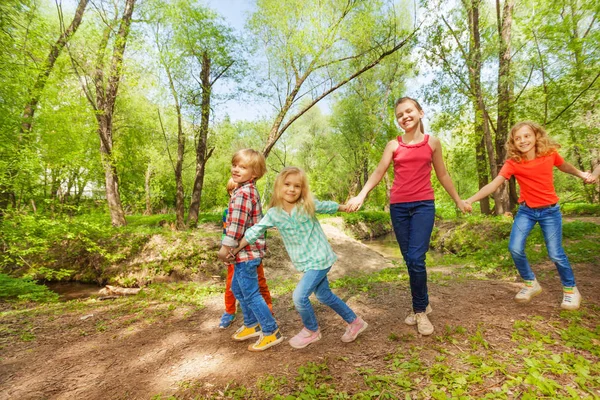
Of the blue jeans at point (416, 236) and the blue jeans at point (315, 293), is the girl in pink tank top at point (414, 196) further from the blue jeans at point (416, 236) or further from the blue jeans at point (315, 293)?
the blue jeans at point (315, 293)

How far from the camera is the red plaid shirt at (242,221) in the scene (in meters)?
3.04

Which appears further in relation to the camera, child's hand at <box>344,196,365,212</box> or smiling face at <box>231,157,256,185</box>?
smiling face at <box>231,157,256,185</box>

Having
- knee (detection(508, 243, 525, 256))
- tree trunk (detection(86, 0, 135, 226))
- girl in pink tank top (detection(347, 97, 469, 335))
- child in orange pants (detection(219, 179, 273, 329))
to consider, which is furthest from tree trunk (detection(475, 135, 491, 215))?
tree trunk (detection(86, 0, 135, 226))

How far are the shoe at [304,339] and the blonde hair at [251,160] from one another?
1943 mm

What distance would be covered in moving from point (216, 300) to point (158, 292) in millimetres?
2072

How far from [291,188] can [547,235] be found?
10.5 feet

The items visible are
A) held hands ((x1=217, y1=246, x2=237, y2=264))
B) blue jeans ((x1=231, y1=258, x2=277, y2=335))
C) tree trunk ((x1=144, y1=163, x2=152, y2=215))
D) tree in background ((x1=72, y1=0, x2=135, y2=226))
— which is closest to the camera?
held hands ((x1=217, y1=246, x2=237, y2=264))

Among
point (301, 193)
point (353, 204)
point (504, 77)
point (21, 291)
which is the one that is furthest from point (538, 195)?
point (21, 291)

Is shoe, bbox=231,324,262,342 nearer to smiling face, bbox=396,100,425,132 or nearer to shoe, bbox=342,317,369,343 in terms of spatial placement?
shoe, bbox=342,317,369,343

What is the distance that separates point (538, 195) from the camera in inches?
129

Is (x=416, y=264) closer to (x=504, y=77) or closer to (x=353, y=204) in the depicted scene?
(x=353, y=204)

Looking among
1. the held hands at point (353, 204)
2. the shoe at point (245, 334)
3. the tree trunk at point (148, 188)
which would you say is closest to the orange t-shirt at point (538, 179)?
the held hands at point (353, 204)

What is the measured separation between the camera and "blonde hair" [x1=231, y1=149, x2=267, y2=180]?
325 cm

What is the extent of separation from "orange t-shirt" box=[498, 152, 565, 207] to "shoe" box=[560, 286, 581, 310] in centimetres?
109
